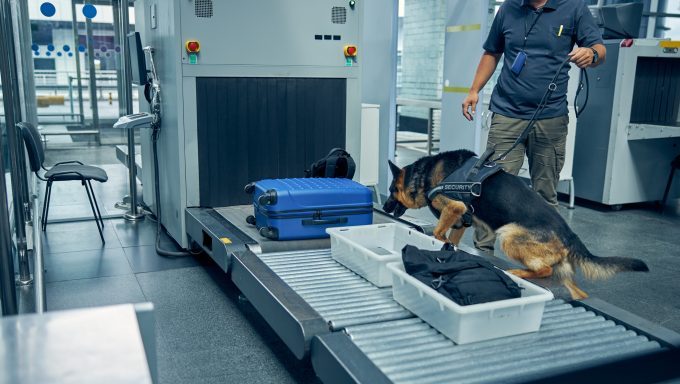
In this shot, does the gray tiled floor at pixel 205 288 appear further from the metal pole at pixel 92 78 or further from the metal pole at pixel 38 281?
the metal pole at pixel 92 78

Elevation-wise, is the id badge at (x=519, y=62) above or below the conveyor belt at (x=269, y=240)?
above

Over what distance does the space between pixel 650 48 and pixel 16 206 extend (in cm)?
505

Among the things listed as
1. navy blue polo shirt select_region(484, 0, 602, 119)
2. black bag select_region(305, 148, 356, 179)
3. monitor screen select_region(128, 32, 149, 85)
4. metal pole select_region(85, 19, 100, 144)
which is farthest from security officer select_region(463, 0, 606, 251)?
metal pole select_region(85, 19, 100, 144)

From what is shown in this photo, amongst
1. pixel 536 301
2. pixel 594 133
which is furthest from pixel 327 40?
pixel 594 133

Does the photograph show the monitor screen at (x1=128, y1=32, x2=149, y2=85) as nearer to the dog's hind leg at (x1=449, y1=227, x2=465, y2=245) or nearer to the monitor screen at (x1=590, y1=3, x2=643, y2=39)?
the dog's hind leg at (x1=449, y1=227, x2=465, y2=245)

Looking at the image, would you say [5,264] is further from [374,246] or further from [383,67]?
[383,67]

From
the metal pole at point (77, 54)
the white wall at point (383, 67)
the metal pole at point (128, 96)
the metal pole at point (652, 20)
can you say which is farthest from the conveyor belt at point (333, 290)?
the metal pole at point (652, 20)

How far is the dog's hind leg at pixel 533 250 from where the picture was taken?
8.31 feet

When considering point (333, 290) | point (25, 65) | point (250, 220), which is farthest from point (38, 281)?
point (25, 65)

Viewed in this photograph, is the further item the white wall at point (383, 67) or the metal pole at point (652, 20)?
the metal pole at point (652, 20)

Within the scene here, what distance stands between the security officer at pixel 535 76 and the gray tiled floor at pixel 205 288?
2.67 ft

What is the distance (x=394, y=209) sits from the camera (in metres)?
3.32

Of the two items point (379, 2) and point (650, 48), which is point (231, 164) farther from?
point (650, 48)

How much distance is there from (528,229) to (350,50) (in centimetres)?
198
